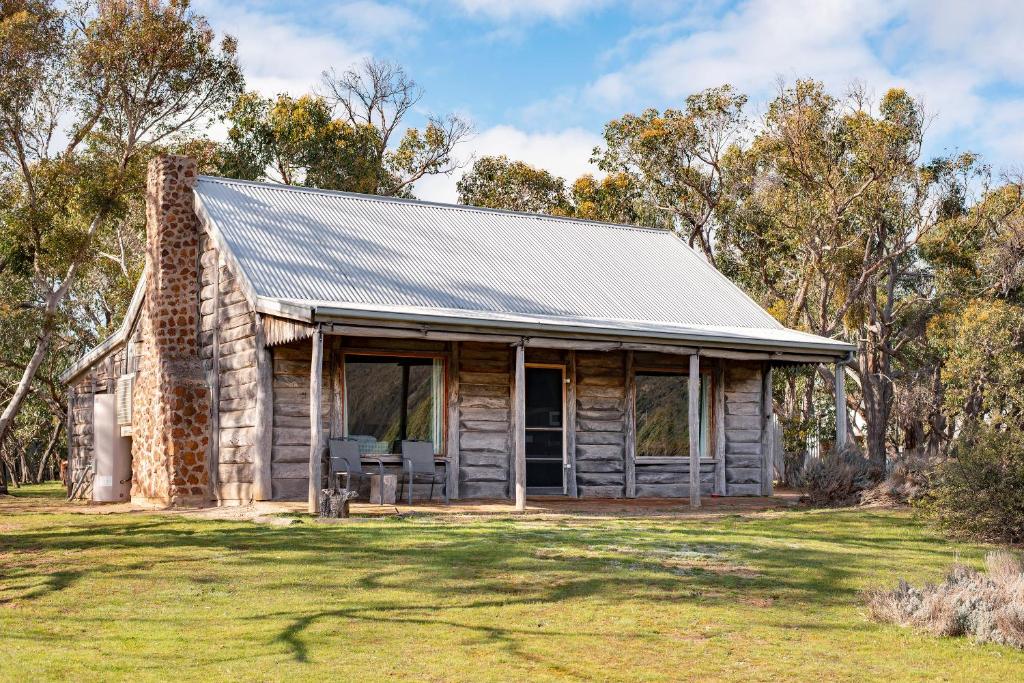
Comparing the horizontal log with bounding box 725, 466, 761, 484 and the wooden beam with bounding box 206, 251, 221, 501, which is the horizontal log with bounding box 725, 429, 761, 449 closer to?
the horizontal log with bounding box 725, 466, 761, 484

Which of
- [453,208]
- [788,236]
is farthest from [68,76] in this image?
[788,236]

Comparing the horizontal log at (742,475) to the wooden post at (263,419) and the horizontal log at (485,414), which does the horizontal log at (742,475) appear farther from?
the wooden post at (263,419)

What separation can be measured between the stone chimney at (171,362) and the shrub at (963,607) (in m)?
11.1

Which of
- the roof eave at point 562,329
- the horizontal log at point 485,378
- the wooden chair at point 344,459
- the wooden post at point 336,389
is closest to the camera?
the roof eave at point 562,329

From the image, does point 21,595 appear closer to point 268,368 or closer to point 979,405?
point 268,368

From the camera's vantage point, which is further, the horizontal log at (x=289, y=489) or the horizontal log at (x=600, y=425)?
the horizontal log at (x=600, y=425)

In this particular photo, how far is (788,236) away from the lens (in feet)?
95.0

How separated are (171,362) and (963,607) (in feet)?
41.8

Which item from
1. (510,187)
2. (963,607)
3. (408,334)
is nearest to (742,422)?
(408,334)

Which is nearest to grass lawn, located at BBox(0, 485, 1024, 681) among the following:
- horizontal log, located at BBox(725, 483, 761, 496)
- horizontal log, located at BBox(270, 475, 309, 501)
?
horizontal log, located at BBox(270, 475, 309, 501)

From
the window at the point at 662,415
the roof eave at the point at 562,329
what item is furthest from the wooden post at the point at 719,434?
the roof eave at the point at 562,329

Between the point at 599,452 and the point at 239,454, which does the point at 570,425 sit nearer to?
the point at 599,452

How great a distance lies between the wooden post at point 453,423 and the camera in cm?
1706

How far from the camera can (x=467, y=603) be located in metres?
8.97
